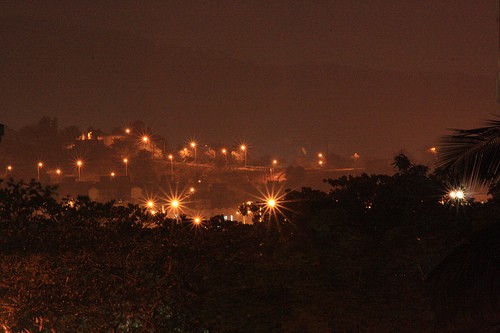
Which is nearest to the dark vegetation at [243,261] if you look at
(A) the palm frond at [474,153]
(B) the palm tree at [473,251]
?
(B) the palm tree at [473,251]

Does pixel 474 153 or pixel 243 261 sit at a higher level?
pixel 474 153

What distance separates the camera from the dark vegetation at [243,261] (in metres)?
13.6

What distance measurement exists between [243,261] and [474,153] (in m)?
8.32

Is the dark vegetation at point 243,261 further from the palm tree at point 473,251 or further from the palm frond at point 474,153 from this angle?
the palm frond at point 474,153

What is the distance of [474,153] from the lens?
7.22m

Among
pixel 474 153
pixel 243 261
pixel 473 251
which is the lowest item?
pixel 473 251

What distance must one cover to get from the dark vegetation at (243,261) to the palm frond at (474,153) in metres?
6.11

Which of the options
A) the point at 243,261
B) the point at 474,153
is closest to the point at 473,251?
the point at 474,153

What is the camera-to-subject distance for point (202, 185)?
285ft

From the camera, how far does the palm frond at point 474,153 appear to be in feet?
23.6

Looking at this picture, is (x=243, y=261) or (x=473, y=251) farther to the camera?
(x=243, y=261)

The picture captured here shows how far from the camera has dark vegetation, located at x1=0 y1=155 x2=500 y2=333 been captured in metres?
13.6

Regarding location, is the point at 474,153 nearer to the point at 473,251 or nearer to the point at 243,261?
the point at 473,251

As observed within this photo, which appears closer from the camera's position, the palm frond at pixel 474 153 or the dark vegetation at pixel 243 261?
the palm frond at pixel 474 153
